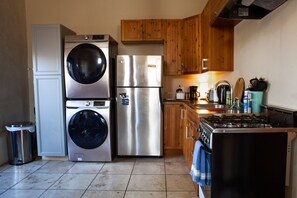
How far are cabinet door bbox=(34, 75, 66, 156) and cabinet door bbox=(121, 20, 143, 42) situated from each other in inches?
51.0

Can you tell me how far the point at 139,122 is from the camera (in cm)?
342

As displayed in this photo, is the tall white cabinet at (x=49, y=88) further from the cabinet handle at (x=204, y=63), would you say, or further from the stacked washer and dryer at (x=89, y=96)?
the cabinet handle at (x=204, y=63)

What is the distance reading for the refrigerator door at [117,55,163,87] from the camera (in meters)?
3.35

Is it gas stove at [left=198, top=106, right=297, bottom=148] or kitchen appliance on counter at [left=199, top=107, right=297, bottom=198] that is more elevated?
gas stove at [left=198, top=106, right=297, bottom=148]

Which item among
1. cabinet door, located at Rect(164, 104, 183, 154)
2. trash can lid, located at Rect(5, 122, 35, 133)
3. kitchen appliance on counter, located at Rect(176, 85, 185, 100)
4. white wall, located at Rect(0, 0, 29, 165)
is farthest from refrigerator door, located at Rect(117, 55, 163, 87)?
white wall, located at Rect(0, 0, 29, 165)

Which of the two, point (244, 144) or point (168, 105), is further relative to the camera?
point (168, 105)

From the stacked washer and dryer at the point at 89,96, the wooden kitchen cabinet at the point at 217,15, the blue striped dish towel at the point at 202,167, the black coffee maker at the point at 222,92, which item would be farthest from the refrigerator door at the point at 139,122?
the blue striped dish towel at the point at 202,167

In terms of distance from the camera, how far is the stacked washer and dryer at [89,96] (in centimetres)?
324

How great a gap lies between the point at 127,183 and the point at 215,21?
2.30m

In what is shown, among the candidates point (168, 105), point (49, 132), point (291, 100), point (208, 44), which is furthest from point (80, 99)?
point (291, 100)

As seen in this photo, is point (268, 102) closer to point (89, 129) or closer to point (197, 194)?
point (197, 194)

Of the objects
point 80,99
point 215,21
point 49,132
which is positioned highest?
point 215,21

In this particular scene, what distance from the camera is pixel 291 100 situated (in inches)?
67.9

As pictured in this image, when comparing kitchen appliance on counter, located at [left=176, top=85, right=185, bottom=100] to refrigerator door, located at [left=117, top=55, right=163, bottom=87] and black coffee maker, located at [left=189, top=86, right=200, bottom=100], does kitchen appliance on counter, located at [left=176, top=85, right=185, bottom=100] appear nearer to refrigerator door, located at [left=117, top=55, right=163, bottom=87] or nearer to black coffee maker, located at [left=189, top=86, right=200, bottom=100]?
black coffee maker, located at [left=189, top=86, right=200, bottom=100]
